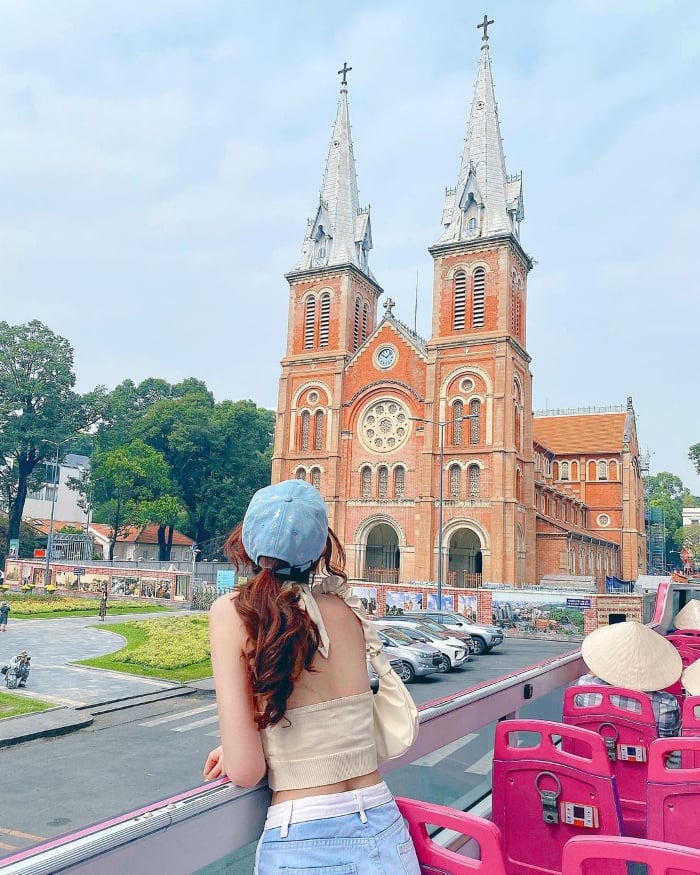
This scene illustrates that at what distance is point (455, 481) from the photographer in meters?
38.7

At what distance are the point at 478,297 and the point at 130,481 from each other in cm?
2576

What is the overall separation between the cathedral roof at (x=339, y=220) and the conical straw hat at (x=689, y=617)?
35865 mm

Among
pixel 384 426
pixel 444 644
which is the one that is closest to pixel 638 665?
pixel 444 644

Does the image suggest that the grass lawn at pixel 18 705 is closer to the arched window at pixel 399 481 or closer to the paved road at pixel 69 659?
the paved road at pixel 69 659

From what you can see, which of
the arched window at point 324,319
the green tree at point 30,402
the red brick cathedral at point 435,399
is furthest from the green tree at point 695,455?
the green tree at point 30,402

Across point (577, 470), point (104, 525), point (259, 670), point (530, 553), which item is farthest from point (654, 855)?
point (104, 525)

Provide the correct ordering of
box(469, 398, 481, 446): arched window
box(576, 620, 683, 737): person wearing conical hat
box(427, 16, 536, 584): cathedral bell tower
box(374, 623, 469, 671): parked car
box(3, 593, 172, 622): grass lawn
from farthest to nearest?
box(469, 398, 481, 446): arched window < box(427, 16, 536, 584): cathedral bell tower < box(3, 593, 172, 622): grass lawn < box(374, 623, 469, 671): parked car < box(576, 620, 683, 737): person wearing conical hat

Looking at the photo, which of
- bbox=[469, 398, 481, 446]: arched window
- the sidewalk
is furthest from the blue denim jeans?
bbox=[469, 398, 481, 446]: arched window

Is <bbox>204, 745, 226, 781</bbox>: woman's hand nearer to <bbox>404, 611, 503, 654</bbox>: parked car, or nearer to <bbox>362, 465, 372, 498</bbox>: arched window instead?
<bbox>404, 611, 503, 654</bbox>: parked car

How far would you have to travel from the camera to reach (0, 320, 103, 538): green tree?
169ft

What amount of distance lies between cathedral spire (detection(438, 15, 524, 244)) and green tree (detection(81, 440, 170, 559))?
24812 mm

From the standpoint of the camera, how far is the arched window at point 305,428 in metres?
43.8

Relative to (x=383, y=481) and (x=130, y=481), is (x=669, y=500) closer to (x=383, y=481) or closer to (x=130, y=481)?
(x=383, y=481)

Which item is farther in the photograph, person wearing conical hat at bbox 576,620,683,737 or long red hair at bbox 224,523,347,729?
person wearing conical hat at bbox 576,620,683,737
